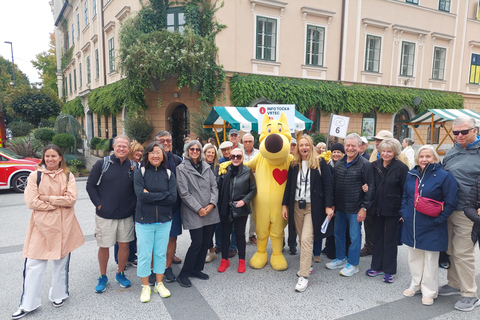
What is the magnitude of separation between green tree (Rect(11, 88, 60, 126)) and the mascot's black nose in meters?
25.5

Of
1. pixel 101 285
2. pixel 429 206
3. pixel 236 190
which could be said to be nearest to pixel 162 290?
pixel 101 285

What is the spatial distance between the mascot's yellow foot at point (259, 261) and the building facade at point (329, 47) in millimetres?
9696

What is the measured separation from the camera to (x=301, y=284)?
3.74 m

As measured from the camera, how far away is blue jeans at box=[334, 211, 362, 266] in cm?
408

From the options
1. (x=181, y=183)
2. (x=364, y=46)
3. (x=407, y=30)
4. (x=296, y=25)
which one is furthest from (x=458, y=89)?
(x=181, y=183)

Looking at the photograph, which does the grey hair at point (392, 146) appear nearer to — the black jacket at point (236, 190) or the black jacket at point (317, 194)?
the black jacket at point (317, 194)

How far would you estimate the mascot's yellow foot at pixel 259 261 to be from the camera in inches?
171

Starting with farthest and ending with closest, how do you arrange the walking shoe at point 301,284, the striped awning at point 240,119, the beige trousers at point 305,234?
1. the striped awning at point 240,119
2. the beige trousers at point 305,234
3. the walking shoe at point 301,284

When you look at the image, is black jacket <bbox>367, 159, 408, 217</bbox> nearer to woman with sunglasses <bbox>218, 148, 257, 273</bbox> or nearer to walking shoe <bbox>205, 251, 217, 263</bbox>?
woman with sunglasses <bbox>218, 148, 257, 273</bbox>

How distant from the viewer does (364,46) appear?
1573 cm

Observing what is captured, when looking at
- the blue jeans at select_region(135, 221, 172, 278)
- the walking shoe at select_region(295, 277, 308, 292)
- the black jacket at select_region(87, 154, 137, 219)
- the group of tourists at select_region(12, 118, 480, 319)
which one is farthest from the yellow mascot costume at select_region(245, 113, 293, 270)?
the black jacket at select_region(87, 154, 137, 219)

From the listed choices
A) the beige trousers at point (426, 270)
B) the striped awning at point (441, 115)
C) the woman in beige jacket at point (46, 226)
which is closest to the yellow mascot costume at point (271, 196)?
the beige trousers at point (426, 270)

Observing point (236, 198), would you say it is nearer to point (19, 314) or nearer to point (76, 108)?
point (19, 314)

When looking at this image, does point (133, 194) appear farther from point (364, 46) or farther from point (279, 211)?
point (364, 46)
